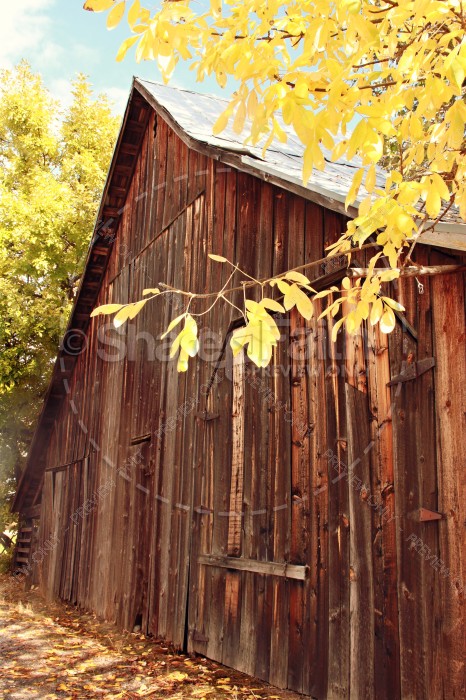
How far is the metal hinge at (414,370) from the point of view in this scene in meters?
4.57

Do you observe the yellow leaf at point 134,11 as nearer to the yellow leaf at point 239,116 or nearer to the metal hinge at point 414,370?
the yellow leaf at point 239,116

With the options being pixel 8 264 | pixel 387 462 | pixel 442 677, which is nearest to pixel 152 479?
pixel 387 462

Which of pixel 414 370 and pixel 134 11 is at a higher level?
pixel 134 11

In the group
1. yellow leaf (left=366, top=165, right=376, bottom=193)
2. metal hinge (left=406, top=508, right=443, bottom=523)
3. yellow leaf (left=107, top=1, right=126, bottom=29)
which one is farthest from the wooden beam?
yellow leaf (left=107, top=1, right=126, bottom=29)

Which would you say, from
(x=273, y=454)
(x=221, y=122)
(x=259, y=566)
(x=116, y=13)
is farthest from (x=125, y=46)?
(x=259, y=566)

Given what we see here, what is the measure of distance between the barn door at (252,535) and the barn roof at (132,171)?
5.43 feet

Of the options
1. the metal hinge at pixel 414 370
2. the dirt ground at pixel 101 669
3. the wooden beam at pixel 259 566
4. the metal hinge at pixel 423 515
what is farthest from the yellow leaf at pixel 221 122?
the dirt ground at pixel 101 669

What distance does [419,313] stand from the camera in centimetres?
471

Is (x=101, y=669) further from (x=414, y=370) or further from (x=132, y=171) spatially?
(x=132, y=171)

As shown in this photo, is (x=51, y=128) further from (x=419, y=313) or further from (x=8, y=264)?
(x=419, y=313)

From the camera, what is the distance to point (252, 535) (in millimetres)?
6273

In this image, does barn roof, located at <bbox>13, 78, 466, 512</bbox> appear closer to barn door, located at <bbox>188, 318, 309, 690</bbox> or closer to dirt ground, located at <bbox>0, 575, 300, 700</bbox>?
barn door, located at <bbox>188, 318, 309, 690</bbox>

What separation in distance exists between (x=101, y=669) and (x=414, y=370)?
189 inches

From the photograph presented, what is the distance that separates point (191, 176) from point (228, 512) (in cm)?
431
